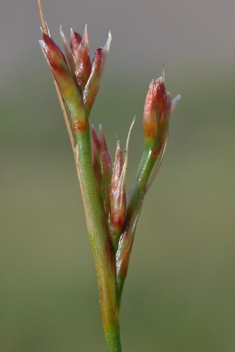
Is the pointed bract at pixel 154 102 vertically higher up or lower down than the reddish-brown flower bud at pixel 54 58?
lower down

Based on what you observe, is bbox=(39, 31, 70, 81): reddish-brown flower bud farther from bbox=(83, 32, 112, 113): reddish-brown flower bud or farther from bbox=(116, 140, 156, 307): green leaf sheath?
bbox=(116, 140, 156, 307): green leaf sheath

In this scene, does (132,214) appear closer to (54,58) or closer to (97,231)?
(97,231)

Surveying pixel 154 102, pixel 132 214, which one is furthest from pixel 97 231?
pixel 154 102

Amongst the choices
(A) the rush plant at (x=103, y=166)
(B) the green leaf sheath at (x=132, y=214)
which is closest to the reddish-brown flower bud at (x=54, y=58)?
(A) the rush plant at (x=103, y=166)

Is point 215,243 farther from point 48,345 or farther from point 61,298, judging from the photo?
point 48,345

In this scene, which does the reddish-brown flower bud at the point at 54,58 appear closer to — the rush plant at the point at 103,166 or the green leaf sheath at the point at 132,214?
the rush plant at the point at 103,166

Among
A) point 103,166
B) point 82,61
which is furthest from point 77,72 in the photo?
point 103,166

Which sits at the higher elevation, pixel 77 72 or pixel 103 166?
pixel 77 72

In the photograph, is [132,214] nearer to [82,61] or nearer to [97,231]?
[97,231]
